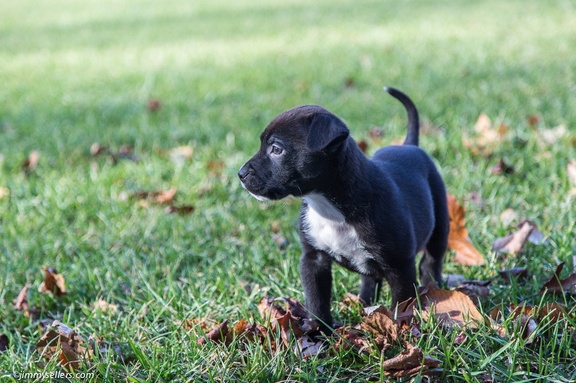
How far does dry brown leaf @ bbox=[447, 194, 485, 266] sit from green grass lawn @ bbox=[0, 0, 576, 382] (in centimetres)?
8

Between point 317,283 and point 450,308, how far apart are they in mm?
563

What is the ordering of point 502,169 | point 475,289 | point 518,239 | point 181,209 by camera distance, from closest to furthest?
point 475,289, point 518,239, point 181,209, point 502,169

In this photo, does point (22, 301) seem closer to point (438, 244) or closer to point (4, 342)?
point (4, 342)

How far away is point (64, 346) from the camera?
279 cm

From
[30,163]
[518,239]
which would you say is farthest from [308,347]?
[30,163]

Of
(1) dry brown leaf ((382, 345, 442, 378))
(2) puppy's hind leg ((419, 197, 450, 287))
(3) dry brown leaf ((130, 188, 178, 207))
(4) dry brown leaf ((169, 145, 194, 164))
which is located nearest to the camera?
(1) dry brown leaf ((382, 345, 442, 378))

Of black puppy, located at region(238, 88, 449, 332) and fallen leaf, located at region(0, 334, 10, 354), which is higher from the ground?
black puppy, located at region(238, 88, 449, 332)

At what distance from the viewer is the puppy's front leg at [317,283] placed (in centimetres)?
290

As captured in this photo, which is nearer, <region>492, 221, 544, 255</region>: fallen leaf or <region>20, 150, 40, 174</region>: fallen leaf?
<region>492, 221, 544, 255</region>: fallen leaf

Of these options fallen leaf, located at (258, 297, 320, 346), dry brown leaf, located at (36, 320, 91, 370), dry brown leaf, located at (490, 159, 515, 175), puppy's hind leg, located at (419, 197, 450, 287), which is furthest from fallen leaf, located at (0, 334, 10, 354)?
dry brown leaf, located at (490, 159, 515, 175)

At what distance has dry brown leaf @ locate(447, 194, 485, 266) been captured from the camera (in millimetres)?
3512

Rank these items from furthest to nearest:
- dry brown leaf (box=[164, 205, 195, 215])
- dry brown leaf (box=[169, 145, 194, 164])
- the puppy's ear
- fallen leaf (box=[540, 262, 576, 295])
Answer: dry brown leaf (box=[169, 145, 194, 164])
dry brown leaf (box=[164, 205, 195, 215])
fallen leaf (box=[540, 262, 576, 295])
the puppy's ear

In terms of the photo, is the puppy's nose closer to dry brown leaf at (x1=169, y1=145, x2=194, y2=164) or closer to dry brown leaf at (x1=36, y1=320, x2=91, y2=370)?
dry brown leaf at (x1=36, y1=320, x2=91, y2=370)

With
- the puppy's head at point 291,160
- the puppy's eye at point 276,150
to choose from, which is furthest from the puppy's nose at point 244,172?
the puppy's eye at point 276,150
